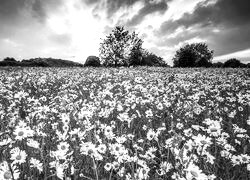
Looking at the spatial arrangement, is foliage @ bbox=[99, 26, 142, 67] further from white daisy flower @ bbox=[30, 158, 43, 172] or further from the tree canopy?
white daisy flower @ bbox=[30, 158, 43, 172]

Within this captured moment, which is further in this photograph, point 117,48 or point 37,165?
point 117,48

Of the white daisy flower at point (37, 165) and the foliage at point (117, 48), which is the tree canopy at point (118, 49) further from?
the white daisy flower at point (37, 165)

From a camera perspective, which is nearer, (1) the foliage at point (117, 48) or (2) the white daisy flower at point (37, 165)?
(2) the white daisy flower at point (37, 165)

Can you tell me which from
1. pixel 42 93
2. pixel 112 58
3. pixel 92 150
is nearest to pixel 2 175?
pixel 92 150

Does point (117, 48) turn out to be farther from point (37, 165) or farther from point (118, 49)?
point (37, 165)

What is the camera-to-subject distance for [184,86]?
323 inches

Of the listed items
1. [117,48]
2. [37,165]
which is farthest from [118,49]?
[37,165]

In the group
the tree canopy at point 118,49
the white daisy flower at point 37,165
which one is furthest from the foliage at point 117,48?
the white daisy flower at point 37,165

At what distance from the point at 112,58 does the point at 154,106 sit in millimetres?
63019

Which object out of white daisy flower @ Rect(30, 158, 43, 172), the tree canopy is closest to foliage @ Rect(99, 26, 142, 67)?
the tree canopy

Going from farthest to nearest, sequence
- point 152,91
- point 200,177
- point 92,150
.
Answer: point 152,91 < point 92,150 < point 200,177

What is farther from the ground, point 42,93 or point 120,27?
point 120,27

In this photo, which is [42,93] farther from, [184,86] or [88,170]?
[88,170]

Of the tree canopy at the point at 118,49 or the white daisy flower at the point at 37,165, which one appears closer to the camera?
the white daisy flower at the point at 37,165
